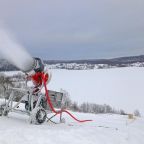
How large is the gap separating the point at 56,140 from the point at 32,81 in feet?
13.9

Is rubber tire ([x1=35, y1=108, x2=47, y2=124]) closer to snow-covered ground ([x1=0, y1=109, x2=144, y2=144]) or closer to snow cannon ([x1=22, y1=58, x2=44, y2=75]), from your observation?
snow-covered ground ([x1=0, y1=109, x2=144, y2=144])

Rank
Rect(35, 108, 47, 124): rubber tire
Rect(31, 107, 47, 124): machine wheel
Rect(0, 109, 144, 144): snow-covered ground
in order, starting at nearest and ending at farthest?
Rect(0, 109, 144, 144): snow-covered ground
Rect(31, 107, 47, 124): machine wheel
Rect(35, 108, 47, 124): rubber tire

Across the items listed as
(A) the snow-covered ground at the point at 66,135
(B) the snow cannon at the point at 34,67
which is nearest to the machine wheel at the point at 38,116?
(A) the snow-covered ground at the point at 66,135

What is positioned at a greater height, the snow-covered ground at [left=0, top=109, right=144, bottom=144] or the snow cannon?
the snow cannon

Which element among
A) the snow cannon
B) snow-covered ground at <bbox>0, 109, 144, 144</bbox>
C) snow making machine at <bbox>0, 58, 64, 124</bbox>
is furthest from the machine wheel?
the snow cannon

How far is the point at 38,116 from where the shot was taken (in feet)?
40.0

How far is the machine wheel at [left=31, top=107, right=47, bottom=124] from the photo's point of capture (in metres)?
12.0

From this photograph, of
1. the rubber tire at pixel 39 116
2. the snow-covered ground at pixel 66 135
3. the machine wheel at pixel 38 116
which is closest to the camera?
the snow-covered ground at pixel 66 135

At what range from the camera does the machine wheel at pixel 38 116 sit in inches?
474

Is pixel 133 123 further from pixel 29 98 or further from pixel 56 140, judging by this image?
pixel 56 140

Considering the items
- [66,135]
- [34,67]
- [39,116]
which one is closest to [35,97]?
[39,116]

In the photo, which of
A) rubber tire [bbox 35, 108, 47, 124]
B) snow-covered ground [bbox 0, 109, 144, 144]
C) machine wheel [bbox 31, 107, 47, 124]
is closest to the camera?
snow-covered ground [bbox 0, 109, 144, 144]

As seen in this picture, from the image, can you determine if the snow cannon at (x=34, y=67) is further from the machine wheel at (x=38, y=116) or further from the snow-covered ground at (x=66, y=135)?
the snow-covered ground at (x=66, y=135)

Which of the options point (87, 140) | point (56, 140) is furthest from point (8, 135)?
point (87, 140)
